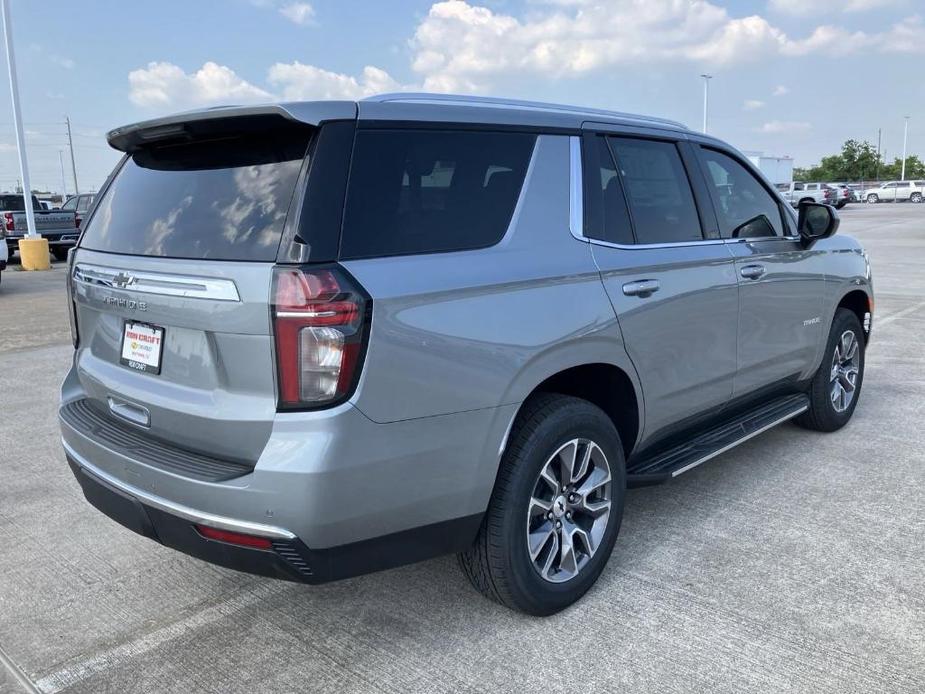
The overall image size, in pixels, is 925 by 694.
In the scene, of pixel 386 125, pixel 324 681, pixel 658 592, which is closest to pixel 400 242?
pixel 386 125

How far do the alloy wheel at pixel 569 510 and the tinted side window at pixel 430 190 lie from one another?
35.1 inches

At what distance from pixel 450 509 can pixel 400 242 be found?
87 centimetres

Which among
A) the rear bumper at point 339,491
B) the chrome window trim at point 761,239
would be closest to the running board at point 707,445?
the chrome window trim at point 761,239

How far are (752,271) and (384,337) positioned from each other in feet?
7.82

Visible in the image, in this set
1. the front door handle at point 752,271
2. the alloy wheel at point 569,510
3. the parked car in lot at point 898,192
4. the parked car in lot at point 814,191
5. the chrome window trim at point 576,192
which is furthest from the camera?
the parked car in lot at point 898,192

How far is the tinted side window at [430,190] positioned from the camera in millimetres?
2455

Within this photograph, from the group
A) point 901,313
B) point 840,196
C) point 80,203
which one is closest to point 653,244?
point 901,313

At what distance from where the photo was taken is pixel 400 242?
2.52 m

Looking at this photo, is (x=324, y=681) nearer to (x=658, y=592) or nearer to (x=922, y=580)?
(x=658, y=592)

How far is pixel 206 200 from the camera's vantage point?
2654 millimetres

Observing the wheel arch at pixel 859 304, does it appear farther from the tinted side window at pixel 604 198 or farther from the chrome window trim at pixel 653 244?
the tinted side window at pixel 604 198

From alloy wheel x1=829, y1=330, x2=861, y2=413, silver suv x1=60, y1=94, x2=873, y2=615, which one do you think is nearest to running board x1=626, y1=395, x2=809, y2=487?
silver suv x1=60, y1=94, x2=873, y2=615

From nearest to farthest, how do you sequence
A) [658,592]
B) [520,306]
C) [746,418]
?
[520,306]
[658,592]
[746,418]

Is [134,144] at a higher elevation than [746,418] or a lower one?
higher
